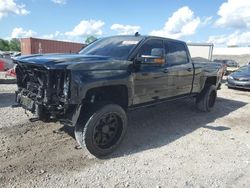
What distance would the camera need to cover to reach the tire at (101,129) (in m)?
4.42

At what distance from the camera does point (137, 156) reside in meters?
4.72

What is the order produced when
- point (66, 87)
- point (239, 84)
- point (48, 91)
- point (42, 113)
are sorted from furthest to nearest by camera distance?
point (239, 84), point (42, 113), point (48, 91), point (66, 87)

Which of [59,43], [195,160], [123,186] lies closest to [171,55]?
[195,160]

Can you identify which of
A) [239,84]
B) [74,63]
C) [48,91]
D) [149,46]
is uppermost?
[149,46]

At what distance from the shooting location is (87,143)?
442 centimetres

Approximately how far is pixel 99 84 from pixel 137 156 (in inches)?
52.8

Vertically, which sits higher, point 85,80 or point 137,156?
point 85,80

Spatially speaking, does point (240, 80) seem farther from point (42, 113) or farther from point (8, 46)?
point (8, 46)

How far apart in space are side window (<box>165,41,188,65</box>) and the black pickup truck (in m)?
0.03

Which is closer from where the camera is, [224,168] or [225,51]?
[224,168]

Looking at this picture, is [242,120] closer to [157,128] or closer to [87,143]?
[157,128]

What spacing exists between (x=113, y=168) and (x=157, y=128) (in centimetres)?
229

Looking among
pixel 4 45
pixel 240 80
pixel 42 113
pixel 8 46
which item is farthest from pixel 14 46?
→ pixel 42 113

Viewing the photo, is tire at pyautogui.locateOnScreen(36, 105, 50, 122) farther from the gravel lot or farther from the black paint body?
the gravel lot
